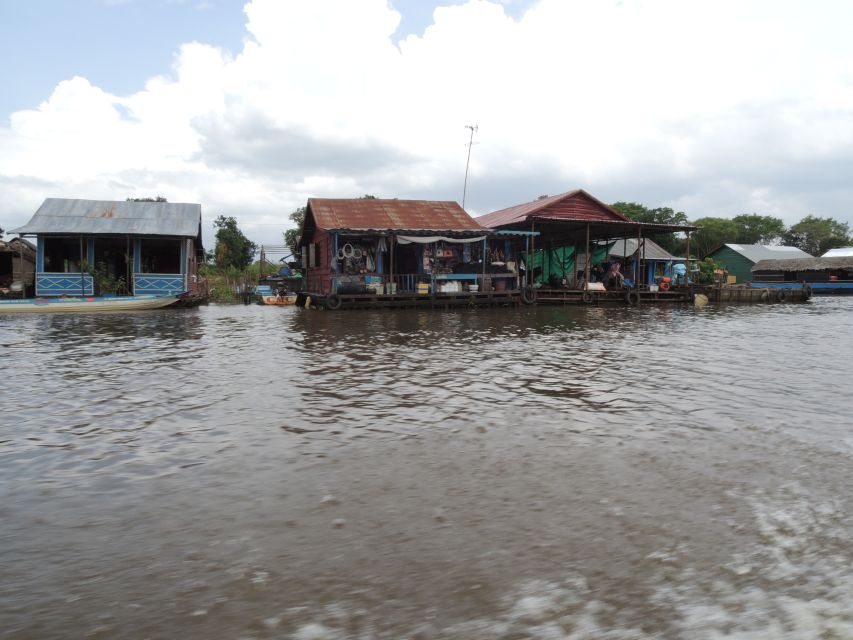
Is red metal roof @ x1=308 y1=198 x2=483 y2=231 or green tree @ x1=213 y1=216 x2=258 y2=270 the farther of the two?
green tree @ x1=213 y1=216 x2=258 y2=270

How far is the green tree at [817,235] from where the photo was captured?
69.8 metres

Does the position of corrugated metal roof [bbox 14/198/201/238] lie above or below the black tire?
above

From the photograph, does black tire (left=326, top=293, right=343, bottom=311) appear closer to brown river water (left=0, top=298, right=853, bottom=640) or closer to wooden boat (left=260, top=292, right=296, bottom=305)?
wooden boat (left=260, top=292, right=296, bottom=305)

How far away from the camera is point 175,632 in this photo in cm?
233

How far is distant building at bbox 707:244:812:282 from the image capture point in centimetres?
5328

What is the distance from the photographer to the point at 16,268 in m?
24.7

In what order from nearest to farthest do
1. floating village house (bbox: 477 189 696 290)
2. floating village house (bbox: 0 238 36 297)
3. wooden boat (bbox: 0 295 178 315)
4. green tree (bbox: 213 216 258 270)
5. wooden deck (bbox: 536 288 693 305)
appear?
wooden boat (bbox: 0 295 178 315), floating village house (bbox: 0 238 36 297), wooden deck (bbox: 536 288 693 305), floating village house (bbox: 477 189 696 290), green tree (bbox: 213 216 258 270)

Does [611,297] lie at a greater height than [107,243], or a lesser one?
lesser

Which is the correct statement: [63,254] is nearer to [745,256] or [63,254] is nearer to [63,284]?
[63,284]

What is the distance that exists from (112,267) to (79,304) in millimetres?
4955

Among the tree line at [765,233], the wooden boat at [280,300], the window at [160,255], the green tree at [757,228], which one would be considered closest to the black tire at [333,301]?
the wooden boat at [280,300]

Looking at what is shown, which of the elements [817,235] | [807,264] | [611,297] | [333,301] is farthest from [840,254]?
[333,301]

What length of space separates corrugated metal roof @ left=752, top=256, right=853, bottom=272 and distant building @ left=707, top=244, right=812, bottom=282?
196 cm

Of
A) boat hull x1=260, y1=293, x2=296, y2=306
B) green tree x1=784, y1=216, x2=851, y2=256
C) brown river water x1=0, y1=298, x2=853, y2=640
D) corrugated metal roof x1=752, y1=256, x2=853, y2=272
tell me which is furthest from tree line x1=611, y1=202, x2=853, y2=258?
brown river water x1=0, y1=298, x2=853, y2=640
